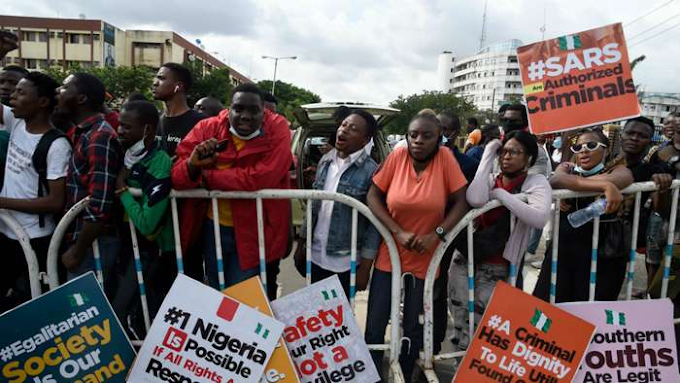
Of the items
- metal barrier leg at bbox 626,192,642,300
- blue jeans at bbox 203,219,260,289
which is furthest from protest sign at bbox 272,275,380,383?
metal barrier leg at bbox 626,192,642,300

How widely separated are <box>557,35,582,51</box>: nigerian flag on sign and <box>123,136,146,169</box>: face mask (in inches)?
102

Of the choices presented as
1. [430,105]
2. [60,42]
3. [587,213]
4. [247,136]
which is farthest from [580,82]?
[60,42]

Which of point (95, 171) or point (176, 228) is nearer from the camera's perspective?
point (95, 171)

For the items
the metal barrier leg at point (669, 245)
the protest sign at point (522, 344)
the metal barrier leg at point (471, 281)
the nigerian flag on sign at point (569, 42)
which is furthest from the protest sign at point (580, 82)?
the protest sign at point (522, 344)

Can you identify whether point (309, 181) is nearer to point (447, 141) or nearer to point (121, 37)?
point (447, 141)

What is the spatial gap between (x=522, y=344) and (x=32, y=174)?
9.54 ft

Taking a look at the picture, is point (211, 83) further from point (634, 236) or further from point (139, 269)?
point (634, 236)

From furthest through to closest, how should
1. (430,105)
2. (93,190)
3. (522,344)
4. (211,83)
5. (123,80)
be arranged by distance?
(430,105) → (211,83) → (123,80) → (522,344) → (93,190)

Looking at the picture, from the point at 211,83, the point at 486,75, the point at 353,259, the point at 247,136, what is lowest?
the point at 353,259

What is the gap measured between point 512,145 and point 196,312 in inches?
81.7

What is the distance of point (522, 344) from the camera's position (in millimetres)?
2256

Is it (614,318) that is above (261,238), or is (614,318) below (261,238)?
below

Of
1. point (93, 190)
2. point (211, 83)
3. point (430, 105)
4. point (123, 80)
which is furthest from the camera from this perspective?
point (430, 105)

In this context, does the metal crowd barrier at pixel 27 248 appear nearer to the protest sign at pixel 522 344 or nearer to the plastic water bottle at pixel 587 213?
the protest sign at pixel 522 344
